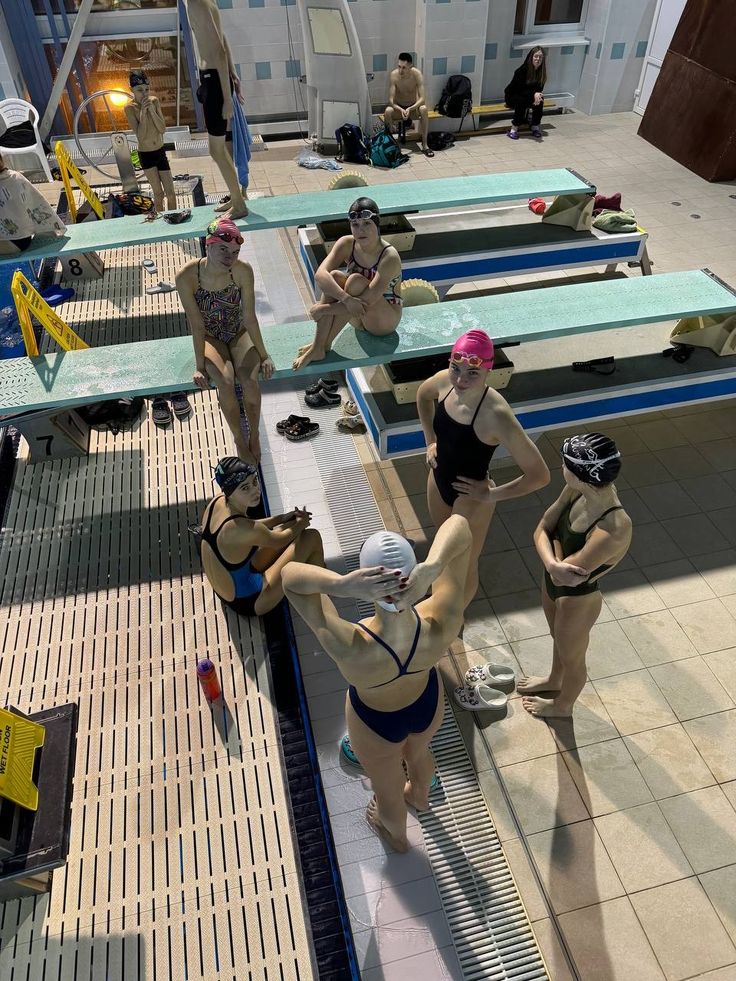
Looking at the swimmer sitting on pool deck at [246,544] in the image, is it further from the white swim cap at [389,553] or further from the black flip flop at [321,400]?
the black flip flop at [321,400]

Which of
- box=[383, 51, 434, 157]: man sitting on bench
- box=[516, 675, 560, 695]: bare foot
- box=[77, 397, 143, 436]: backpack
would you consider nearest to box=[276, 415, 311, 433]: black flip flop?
box=[77, 397, 143, 436]: backpack

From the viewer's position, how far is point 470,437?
3.77m

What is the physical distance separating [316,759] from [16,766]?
5.34 feet

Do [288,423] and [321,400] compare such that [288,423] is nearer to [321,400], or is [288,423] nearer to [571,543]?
[321,400]

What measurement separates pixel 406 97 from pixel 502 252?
6.61 meters

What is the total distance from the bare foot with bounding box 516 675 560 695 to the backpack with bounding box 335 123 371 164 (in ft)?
35.2

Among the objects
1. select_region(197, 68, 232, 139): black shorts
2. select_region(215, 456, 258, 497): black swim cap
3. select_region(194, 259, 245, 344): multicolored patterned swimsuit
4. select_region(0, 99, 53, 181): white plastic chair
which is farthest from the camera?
select_region(0, 99, 53, 181): white plastic chair

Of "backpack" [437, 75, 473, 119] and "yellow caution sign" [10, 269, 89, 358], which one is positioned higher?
"yellow caution sign" [10, 269, 89, 358]

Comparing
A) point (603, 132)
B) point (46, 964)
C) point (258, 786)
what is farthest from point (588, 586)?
point (603, 132)

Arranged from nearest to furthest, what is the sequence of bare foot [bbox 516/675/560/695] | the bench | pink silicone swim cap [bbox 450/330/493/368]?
pink silicone swim cap [bbox 450/330/493/368] < bare foot [bbox 516/675/560/695] < the bench

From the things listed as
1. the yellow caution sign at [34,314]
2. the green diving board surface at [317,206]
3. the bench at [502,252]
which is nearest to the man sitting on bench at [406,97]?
the green diving board surface at [317,206]

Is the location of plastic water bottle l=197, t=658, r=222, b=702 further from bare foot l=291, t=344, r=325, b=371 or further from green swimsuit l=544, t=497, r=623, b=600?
bare foot l=291, t=344, r=325, b=371

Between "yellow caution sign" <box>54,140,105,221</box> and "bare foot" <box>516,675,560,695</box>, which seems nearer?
"bare foot" <box>516,675,560,695</box>

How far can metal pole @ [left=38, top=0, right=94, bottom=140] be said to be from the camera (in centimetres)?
1096
